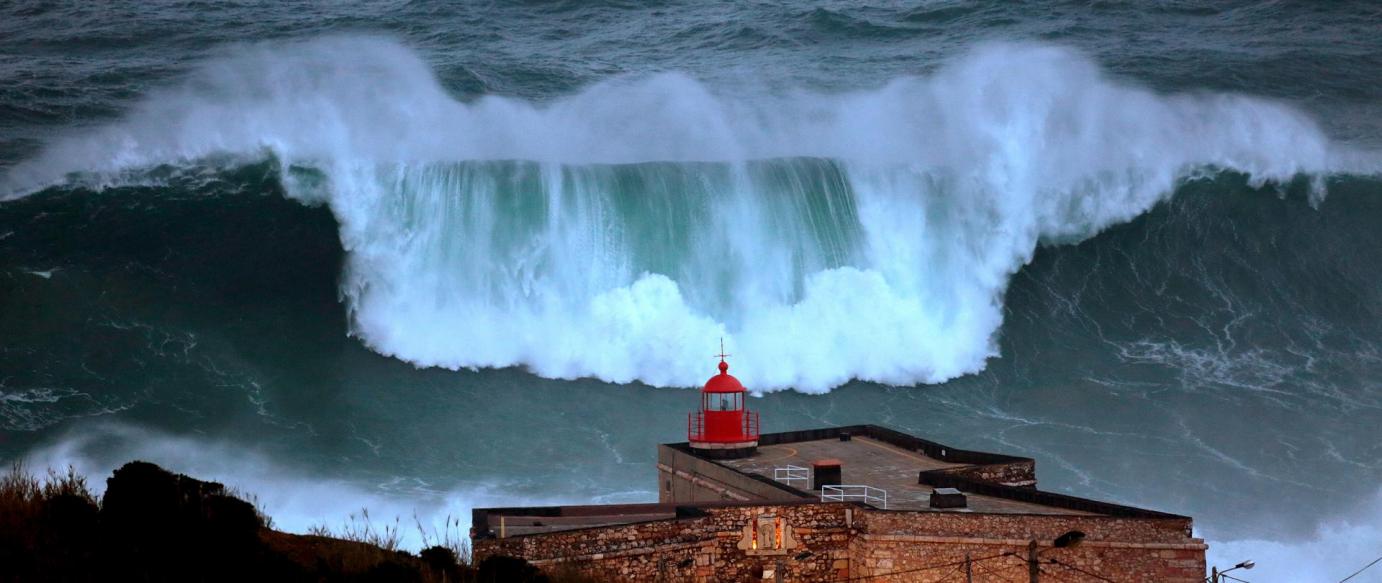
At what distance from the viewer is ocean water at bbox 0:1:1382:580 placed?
919 inches

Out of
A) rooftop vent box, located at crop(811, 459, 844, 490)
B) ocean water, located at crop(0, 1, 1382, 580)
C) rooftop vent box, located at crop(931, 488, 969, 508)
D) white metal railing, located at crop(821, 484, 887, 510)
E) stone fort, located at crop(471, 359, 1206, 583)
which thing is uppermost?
ocean water, located at crop(0, 1, 1382, 580)

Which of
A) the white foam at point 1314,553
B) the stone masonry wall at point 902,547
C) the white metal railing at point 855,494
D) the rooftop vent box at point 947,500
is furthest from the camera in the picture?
the white foam at point 1314,553

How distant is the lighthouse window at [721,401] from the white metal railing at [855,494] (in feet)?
6.81

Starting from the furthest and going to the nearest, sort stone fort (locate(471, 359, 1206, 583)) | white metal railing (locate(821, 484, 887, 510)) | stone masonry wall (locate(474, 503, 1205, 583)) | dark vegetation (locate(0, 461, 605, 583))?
white metal railing (locate(821, 484, 887, 510))
stone masonry wall (locate(474, 503, 1205, 583))
stone fort (locate(471, 359, 1206, 583))
dark vegetation (locate(0, 461, 605, 583))

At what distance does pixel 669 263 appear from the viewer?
27.8m

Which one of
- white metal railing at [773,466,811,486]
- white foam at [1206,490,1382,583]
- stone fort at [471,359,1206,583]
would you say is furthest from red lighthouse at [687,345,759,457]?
white foam at [1206,490,1382,583]

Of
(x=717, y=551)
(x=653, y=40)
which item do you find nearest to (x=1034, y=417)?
(x=717, y=551)

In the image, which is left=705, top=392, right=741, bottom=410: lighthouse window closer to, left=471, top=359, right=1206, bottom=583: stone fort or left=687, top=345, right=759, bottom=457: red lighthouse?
left=687, top=345, right=759, bottom=457: red lighthouse

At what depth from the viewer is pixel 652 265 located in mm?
27656

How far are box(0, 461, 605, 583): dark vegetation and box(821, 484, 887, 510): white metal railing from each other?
530cm

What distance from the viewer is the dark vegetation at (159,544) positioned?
29.2ft

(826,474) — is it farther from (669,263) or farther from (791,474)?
(669,263)

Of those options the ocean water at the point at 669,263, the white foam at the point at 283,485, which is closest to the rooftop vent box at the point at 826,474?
the white foam at the point at 283,485

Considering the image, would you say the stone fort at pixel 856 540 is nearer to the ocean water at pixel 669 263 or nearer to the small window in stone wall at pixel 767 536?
the small window in stone wall at pixel 767 536
